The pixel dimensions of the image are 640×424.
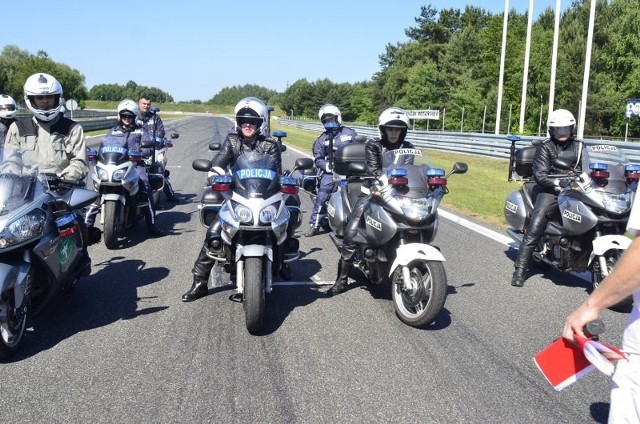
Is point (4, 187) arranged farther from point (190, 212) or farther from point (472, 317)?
point (190, 212)

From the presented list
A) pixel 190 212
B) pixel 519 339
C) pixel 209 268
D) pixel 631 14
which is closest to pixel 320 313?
pixel 209 268

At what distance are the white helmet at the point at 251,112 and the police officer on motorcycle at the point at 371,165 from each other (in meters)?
1.18

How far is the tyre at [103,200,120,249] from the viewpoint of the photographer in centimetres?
868

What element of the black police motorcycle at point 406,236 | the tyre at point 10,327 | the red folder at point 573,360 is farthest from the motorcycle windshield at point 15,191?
the red folder at point 573,360

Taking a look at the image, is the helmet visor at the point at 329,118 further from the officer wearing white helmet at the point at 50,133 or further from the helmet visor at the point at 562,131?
the officer wearing white helmet at the point at 50,133

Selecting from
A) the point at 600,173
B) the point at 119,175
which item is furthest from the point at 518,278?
the point at 119,175

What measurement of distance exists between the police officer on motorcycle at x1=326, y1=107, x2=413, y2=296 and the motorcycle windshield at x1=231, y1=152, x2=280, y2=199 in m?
1.12

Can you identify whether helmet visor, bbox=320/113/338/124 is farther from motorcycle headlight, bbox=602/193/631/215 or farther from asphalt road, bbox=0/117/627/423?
motorcycle headlight, bbox=602/193/631/215

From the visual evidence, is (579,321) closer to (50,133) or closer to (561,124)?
(561,124)

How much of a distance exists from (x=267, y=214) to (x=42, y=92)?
281 cm

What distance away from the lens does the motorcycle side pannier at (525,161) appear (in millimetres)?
8250

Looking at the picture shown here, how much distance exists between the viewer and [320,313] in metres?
5.98

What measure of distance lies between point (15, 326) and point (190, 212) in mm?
7604

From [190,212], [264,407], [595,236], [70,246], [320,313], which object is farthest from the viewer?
[190,212]
